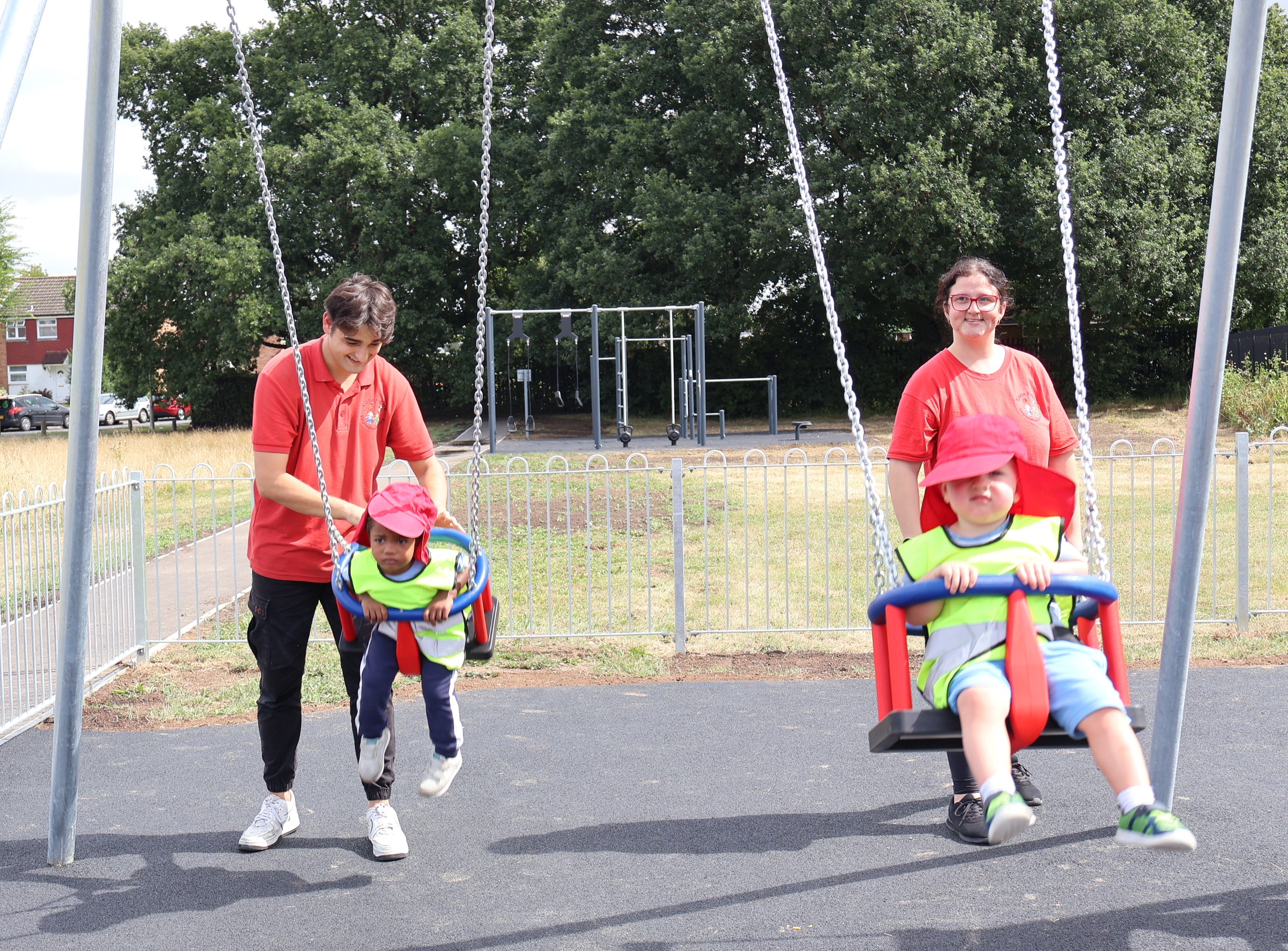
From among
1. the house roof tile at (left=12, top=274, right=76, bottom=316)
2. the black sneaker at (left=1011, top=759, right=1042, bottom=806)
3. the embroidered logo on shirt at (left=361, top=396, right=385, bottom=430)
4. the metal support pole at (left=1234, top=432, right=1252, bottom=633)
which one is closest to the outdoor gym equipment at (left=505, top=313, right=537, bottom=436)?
the metal support pole at (left=1234, top=432, right=1252, bottom=633)

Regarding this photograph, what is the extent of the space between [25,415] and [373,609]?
41499 mm

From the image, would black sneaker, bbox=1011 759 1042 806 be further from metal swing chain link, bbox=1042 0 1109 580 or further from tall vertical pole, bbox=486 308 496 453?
tall vertical pole, bbox=486 308 496 453

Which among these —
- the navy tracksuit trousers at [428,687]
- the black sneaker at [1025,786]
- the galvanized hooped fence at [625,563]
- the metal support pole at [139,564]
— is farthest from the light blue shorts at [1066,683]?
the metal support pole at [139,564]

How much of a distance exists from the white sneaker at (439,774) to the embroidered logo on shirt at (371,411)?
103 centimetres

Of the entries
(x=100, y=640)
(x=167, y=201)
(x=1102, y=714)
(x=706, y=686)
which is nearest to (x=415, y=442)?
(x=1102, y=714)

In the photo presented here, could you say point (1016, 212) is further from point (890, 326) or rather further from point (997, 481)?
point (997, 481)

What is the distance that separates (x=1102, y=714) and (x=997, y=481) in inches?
22.7

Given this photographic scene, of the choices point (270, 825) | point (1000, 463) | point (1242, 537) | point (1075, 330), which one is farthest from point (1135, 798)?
point (1242, 537)

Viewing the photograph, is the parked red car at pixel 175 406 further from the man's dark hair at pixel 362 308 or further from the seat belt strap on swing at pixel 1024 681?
the seat belt strap on swing at pixel 1024 681

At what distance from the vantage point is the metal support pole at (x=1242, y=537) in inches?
270

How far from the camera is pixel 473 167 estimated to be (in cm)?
3048

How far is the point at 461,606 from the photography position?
331 cm

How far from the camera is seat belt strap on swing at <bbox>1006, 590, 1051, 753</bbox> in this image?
270 centimetres

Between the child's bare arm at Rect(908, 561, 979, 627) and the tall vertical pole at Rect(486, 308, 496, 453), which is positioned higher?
the tall vertical pole at Rect(486, 308, 496, 453)
